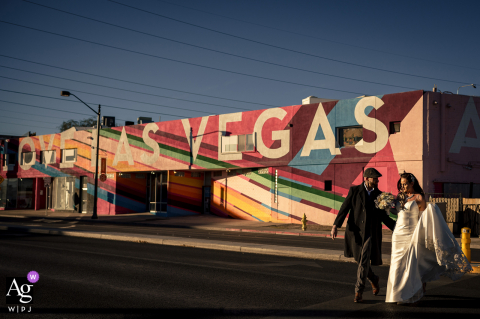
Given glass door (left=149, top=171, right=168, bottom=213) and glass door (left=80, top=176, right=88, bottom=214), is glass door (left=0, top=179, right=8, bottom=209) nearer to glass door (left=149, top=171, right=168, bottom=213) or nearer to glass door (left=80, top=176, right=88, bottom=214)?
glass door (left=80, top=176, right=88, bottom=214)

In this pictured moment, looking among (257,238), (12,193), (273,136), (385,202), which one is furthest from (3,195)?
(385,202)

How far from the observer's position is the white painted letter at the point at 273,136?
28.4 metres

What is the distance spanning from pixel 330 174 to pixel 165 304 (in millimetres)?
20820

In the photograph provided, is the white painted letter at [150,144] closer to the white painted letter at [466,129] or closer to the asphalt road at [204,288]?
the white painted letter at [466,129]

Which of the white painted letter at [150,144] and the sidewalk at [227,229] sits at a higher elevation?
the white painted letter at [150,144]

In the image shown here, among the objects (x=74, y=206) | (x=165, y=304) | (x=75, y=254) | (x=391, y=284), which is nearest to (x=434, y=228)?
(x=391, y=284)

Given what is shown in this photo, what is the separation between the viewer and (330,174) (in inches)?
1038

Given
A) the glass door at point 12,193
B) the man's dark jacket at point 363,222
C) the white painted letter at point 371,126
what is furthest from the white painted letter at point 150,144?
the man's dark jacket at point 363,222

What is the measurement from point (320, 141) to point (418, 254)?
813 inches

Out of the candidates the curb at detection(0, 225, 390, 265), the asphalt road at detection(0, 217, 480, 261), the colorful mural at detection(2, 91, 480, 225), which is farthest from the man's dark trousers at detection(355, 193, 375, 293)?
the colorful mural at detection(2, 91, 480, 225)

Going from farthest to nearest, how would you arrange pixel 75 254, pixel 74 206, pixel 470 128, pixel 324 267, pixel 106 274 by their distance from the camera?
1. pixel 74 206
2. pixel 470 128
3. pixel 75 254
4. pixel 324 267
5. pixel 106 274

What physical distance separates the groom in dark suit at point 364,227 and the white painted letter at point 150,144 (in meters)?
29.4

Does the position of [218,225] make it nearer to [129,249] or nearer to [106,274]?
[129,249]

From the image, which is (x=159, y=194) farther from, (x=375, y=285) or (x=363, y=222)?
(x=363, y=222)
